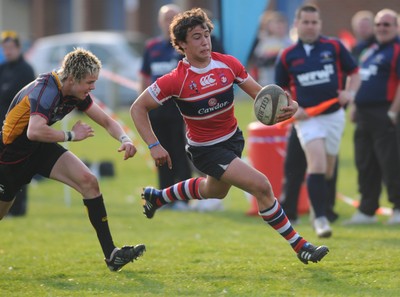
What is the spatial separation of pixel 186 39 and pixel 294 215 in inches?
165

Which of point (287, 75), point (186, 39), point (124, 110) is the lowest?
point (124, 110)

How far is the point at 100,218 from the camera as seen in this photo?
7938mm

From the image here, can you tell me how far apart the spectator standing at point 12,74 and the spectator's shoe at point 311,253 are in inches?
227

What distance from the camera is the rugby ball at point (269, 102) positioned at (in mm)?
7750

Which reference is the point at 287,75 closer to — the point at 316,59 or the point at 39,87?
the point at 316,59

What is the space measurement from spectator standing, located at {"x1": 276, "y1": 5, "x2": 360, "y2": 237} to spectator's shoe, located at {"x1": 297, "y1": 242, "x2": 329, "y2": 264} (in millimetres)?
2158

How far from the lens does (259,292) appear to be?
693 cm

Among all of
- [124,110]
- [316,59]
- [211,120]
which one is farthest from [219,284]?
[124,110]

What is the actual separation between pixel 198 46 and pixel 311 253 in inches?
73.8

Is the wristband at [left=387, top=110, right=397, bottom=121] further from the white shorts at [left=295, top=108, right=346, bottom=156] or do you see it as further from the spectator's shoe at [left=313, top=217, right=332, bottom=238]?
the spectator's shoe at [left=313, top=217, right=332, bottom=238]

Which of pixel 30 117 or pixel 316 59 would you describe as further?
pixel 316 59

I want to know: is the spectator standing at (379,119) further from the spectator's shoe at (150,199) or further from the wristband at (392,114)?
the spectator's shoe at (150,199)

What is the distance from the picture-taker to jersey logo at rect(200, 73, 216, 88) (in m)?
7.68

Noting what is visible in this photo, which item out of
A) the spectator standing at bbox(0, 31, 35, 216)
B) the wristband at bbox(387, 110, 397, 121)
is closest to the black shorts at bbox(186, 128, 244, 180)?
the wristband at bbox(387, 110, 397, 121)
